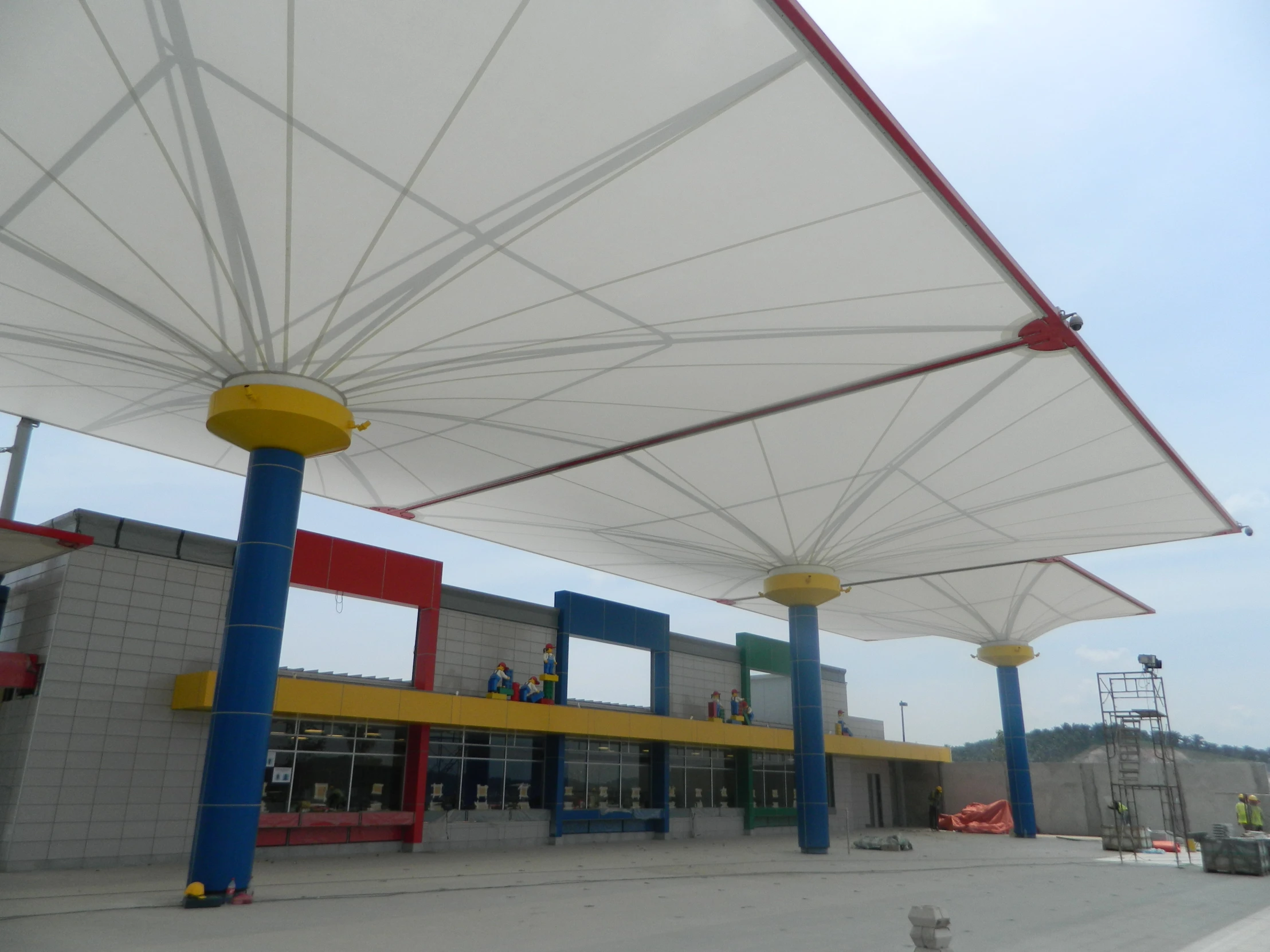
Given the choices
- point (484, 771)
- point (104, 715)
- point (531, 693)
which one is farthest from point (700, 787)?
point (104, 715)

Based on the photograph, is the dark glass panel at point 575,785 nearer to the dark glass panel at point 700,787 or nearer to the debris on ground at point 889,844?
the dark glass panel at point 700,787

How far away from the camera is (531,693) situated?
88.8 feet

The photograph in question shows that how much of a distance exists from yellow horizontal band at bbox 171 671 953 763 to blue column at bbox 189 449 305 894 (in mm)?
995

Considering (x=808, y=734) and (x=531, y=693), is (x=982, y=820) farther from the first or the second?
(x=531, y=693)

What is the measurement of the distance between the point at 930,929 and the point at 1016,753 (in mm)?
36117

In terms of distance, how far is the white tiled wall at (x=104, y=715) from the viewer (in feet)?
57.8

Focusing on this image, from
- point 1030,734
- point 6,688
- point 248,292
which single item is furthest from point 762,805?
point 1030,734

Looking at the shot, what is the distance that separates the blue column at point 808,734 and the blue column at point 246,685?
17070mm

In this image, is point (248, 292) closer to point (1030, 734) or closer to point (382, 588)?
point (382, 588)

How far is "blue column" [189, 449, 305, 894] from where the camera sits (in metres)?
12.9

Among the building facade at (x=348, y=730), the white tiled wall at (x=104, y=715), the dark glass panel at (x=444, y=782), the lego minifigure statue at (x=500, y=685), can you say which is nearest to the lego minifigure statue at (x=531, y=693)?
the lego minifigure statue at (x=500, y=685)

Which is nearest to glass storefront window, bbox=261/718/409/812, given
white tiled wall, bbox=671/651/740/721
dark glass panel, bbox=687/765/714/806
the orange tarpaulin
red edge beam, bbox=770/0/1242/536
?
white tiled wall, bbox=671/651/740/721

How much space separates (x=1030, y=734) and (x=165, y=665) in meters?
115

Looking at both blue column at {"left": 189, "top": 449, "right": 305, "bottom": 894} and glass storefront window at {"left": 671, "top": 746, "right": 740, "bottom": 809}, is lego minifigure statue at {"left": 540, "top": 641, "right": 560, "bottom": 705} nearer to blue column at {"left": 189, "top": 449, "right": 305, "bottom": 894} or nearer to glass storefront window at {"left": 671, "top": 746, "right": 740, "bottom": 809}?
glass storefront window at {"left": 671, "top": 746, "right": 740, "bottom": 809}
